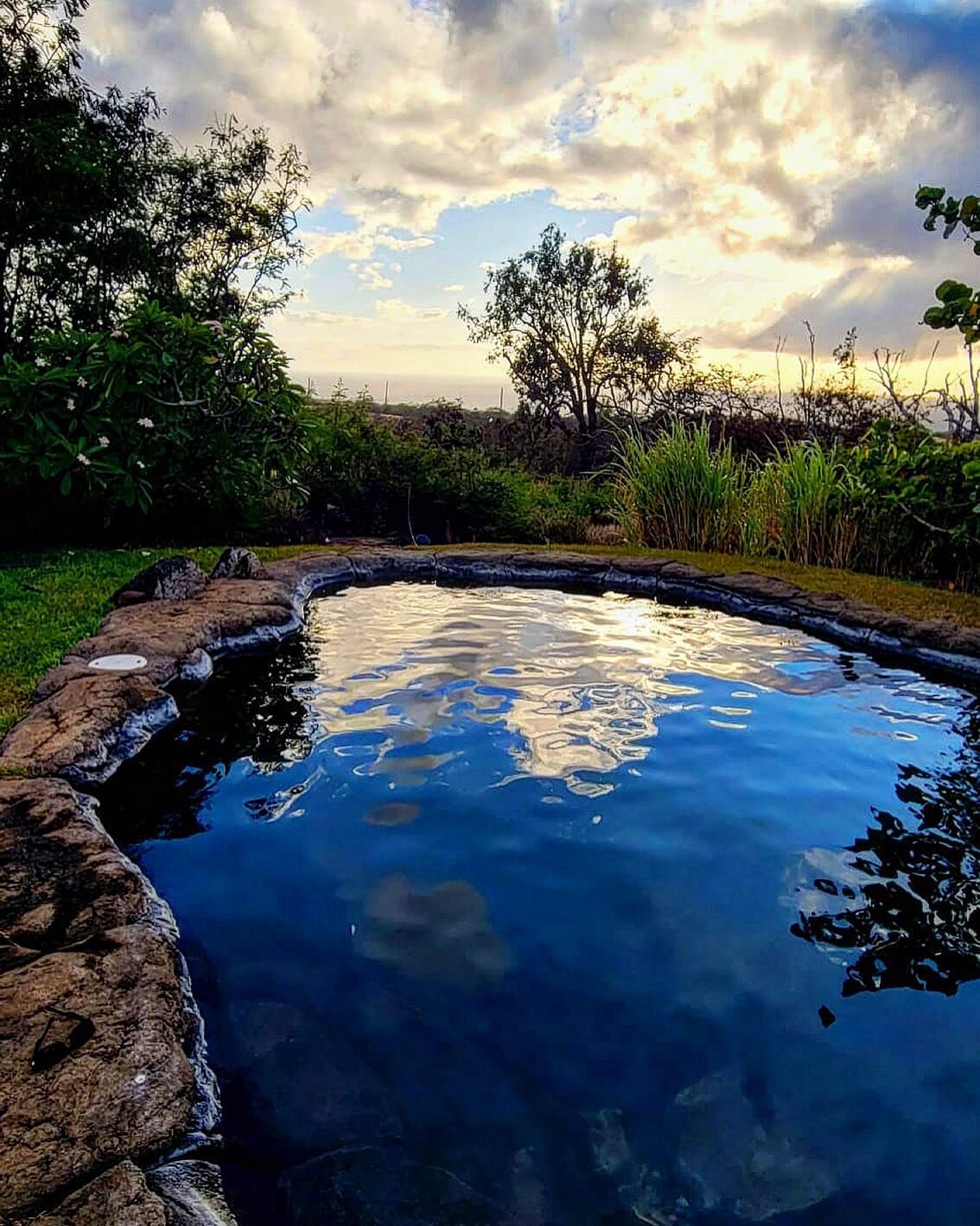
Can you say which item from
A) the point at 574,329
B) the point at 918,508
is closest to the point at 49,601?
the point at 918,508

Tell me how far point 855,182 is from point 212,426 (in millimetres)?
7257

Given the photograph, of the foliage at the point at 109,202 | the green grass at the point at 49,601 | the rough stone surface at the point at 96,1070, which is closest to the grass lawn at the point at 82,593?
the green grass at the point at 49,601

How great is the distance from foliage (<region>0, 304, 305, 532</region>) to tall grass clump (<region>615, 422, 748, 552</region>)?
3.70 metres

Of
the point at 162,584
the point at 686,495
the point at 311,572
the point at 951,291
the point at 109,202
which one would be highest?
the point at 109,202

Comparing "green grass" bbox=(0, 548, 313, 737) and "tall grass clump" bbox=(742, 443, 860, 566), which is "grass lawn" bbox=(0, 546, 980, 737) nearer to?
"green grass" bbox=(0, 548, 313, 737)

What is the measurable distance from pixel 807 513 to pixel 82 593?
6.49 meters

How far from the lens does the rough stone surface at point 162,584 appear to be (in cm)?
561

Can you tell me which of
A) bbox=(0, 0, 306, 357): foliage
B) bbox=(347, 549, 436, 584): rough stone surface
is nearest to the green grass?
bbox=(347, 549, 436, 584): rough stone surface

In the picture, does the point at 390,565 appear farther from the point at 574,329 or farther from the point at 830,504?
the point at 574,329

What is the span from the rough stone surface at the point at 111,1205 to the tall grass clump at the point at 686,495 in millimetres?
7951

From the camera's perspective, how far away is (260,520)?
899cm

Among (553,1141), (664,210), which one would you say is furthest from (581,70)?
(553,1141)

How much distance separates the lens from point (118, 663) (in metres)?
4.21

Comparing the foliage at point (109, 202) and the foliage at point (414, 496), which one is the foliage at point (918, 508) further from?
the foliage at point (109, 202)
